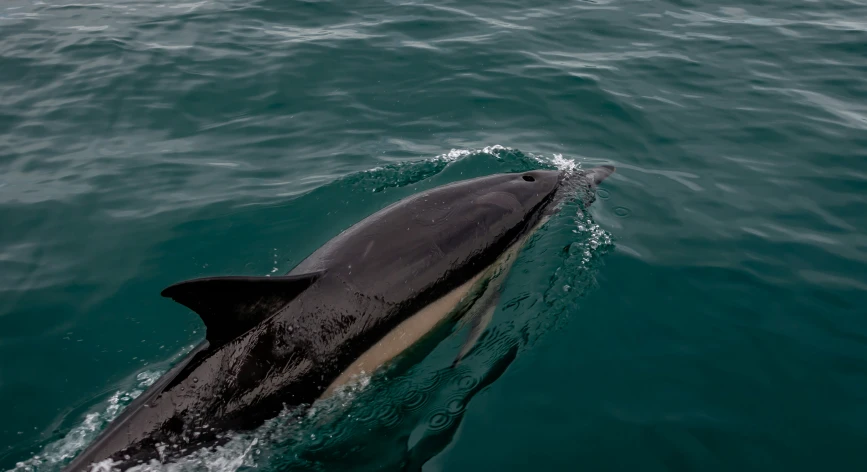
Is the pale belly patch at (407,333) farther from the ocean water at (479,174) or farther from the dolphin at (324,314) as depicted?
the ocean water at (479,174)

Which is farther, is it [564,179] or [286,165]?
[286,165]

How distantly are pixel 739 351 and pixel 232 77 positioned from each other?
11186 millimetres

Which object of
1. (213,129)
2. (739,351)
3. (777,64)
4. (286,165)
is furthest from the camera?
(777,64)

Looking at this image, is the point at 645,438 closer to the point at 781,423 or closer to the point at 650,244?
the point at 781,423

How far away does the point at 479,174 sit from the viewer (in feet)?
32.8

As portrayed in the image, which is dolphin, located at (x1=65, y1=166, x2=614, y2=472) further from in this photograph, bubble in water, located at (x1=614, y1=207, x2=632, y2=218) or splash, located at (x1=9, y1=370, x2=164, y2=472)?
bubble in water, located at (x1=614, y1=207, x2=632, y2=218)

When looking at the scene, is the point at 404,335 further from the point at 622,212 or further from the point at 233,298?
the point at 622,212

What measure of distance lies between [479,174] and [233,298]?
5.52m

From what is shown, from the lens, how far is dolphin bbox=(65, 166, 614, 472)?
505 cm

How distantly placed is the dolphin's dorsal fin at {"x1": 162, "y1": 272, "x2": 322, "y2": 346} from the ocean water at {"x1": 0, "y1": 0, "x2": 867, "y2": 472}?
866mm

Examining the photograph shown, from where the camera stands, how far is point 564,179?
28.6 ft

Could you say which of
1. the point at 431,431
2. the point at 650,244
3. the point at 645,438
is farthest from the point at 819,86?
the point at 431,431

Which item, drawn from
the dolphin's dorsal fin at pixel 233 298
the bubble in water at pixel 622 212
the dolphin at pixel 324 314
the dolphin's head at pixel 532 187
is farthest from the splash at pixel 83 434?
the bubble in water at pixel 622 212

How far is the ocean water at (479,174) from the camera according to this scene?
5.99 metres
